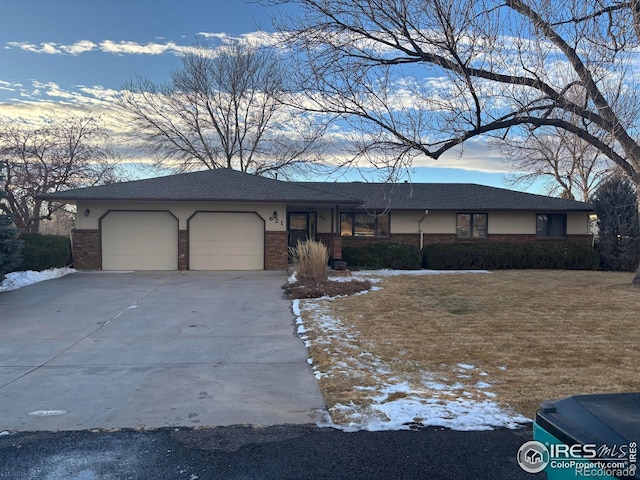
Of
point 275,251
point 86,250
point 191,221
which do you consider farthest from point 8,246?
point 275,251

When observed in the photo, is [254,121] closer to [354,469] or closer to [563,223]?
[563,223]

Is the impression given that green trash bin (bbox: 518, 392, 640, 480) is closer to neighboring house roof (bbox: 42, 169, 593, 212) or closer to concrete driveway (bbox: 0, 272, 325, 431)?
concrete driveway (bbox: 0, 272, 325, 431)

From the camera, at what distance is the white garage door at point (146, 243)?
17250 millimetres

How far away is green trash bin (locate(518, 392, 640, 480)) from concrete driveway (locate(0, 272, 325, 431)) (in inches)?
110

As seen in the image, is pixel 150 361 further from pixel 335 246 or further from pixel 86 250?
pixel 335 246

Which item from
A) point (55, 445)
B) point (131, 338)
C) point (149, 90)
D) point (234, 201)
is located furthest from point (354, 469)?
point (149, 90)

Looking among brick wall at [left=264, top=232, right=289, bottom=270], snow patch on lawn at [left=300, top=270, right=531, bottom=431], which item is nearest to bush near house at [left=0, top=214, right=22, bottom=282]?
brick wall at [left=264, top=232, right=289, bottom=270]

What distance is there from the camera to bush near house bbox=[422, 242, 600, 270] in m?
18.9

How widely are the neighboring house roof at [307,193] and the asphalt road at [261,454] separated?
9965 millimetres

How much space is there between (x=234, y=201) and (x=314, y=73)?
740 cm

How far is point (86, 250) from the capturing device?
17.1 metres

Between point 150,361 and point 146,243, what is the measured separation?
1152 centimetres

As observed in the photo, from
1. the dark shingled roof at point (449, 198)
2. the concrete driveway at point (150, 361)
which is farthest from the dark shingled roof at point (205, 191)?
the concrete driveway at point (150, 361)

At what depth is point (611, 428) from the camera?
194cm
